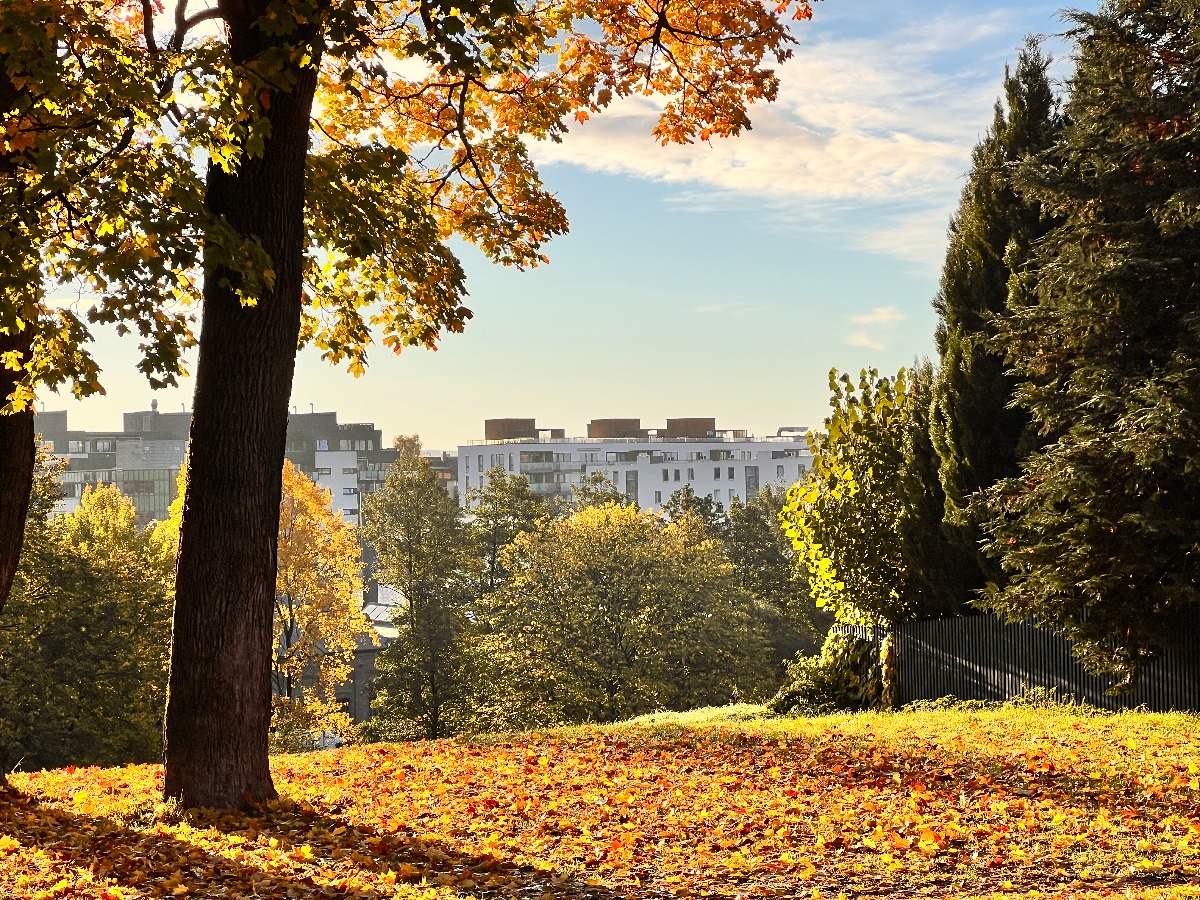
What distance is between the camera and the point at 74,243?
34.1 feet

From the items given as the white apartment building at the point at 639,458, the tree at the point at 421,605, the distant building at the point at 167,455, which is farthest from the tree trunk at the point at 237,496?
the distant building at the point at 167,455

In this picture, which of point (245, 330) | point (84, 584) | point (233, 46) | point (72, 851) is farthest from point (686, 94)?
point (84, 584)

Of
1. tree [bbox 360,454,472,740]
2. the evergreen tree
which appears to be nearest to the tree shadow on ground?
the evergreen tree

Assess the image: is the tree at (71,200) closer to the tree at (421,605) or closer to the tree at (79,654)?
the tree at (79,654)

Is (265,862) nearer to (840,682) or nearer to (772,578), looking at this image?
(840,682)

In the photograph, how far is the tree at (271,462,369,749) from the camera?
33594 mm

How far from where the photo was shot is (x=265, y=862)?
6801mm

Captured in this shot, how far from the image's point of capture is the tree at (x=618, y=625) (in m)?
38.9

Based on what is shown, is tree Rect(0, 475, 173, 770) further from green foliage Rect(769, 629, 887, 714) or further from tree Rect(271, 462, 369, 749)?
green foliage Rect(769, 629, 887, 714)

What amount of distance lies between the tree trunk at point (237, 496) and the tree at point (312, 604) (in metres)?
25.2

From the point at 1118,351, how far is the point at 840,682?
28.7 ft

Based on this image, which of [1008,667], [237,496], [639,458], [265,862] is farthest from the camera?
[639,458]

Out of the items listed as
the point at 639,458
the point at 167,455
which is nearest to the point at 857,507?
Result: the point at 639,458

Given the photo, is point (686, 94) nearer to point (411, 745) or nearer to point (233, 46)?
point (233, 46)
